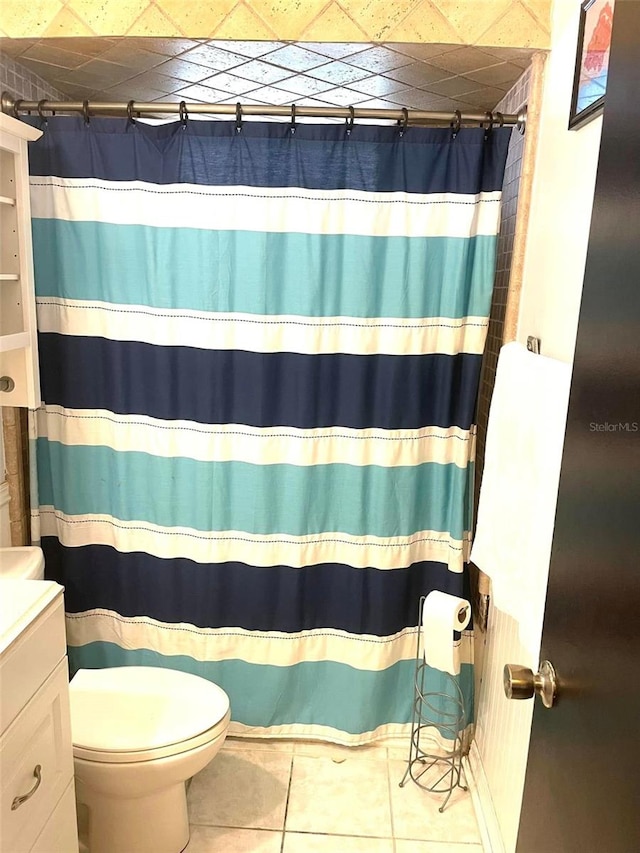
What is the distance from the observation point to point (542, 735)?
98cm

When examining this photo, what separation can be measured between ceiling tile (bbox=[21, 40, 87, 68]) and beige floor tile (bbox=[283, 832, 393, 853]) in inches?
88.3

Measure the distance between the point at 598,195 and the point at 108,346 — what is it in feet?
5.04

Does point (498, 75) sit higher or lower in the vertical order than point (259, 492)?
higher

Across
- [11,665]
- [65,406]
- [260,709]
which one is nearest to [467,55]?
[65,406]

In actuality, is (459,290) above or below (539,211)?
below

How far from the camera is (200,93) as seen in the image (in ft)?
7.32

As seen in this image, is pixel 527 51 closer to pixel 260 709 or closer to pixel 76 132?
pixel 76 132

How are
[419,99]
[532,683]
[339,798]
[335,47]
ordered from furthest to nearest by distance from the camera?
[419,99]
[339,798]
[335,47]
[532,683]

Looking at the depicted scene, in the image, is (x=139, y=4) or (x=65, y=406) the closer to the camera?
(x=139, y=4)

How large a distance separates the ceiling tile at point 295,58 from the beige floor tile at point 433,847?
7.09 ft

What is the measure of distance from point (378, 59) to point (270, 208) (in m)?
0.48

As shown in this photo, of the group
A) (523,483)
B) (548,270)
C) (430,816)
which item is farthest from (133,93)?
(430,816)

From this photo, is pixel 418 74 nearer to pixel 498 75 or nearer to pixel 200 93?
pixel 498 75

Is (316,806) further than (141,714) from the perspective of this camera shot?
Yes
